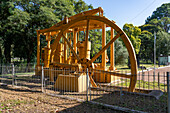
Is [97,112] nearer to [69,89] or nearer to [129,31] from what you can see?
[69,89]

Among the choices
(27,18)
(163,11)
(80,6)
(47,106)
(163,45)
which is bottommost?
(47,106)

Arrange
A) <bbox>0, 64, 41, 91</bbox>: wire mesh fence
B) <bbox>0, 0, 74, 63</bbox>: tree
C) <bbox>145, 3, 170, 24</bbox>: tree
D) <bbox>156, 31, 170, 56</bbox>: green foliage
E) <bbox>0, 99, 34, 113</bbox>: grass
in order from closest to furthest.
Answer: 1. <bbox>0, 99, 34, 113</bbox>: grass
2. <bbox>0, 64, 41, 91</bbox>: wire mesh fence
3. <bbox>0, 0, 74, 63</bbox>: tree
4. <bbox>156, 31, 170, 56</bbox>: green foliage
5. <bbox>145, 3, 170, 24</bbox>: tree

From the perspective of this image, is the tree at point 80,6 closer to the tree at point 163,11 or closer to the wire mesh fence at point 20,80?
the wire mesh fence at point 20,80

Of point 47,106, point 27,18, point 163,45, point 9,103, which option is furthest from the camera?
point 163,45

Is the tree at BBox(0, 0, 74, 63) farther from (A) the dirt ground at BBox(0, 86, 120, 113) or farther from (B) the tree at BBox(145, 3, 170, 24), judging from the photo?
(B) the tree at BBox(145, 3, 170, 24)

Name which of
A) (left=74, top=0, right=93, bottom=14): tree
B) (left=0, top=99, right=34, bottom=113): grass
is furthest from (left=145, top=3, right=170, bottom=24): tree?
(left=0, top=99, right=34, bottom=113): grass

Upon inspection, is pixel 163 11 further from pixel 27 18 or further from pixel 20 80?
pixel 20 80

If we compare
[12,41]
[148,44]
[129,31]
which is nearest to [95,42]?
[129,31]

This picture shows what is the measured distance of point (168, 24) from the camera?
141 ft

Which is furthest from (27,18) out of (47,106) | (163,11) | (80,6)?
(163,11)

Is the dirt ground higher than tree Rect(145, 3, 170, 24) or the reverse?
the reverse

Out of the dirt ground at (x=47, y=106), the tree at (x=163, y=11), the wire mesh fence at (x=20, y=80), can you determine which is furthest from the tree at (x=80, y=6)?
the tree at (x=163, y=11)

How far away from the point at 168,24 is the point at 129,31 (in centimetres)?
2871

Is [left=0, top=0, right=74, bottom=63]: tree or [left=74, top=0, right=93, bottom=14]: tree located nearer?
[left=0, top=0, right=74, bottom=63]: tree
